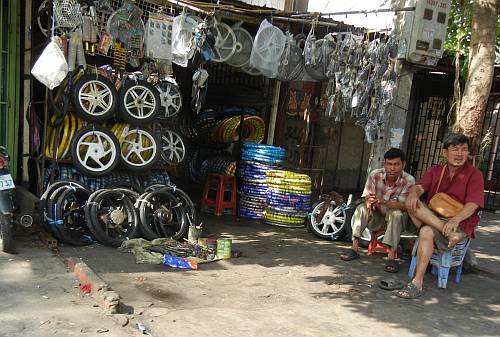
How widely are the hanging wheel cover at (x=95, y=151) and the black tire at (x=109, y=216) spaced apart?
0.39m

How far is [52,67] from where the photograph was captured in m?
5.25

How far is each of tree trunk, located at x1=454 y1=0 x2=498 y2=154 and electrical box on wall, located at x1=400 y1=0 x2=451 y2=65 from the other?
0.96 meters

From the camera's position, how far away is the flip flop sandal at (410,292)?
4805mm

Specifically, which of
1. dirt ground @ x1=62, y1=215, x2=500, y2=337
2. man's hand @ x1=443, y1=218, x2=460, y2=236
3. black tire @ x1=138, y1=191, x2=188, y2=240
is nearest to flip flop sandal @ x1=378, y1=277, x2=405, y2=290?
dirt ground @ x1=62, y1=215, x2=500, y2=337

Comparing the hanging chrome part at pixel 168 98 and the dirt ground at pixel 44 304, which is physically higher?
the hanging chrome part at pixel 168 98

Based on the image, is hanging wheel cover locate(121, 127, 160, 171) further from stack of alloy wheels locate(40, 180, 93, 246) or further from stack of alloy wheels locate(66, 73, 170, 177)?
stack of alloy wheels locate(40, 180, 93, 246)

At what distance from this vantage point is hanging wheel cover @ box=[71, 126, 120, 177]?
5.87m

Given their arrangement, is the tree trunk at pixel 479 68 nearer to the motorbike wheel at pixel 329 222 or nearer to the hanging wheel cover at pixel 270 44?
the motorbike wheel at pixel 329 222

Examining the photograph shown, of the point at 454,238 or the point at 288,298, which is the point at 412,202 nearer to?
the point at 454,238

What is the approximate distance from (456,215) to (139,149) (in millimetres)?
4044

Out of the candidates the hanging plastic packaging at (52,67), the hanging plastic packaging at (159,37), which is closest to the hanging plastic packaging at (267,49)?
the hanging plastic packaging at (159,37)

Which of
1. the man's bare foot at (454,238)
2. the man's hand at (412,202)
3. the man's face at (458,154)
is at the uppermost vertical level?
the man's face at (458,154)

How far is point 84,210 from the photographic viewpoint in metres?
5.60

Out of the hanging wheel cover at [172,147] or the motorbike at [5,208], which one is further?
the hanging wheel cover at [172,147]
